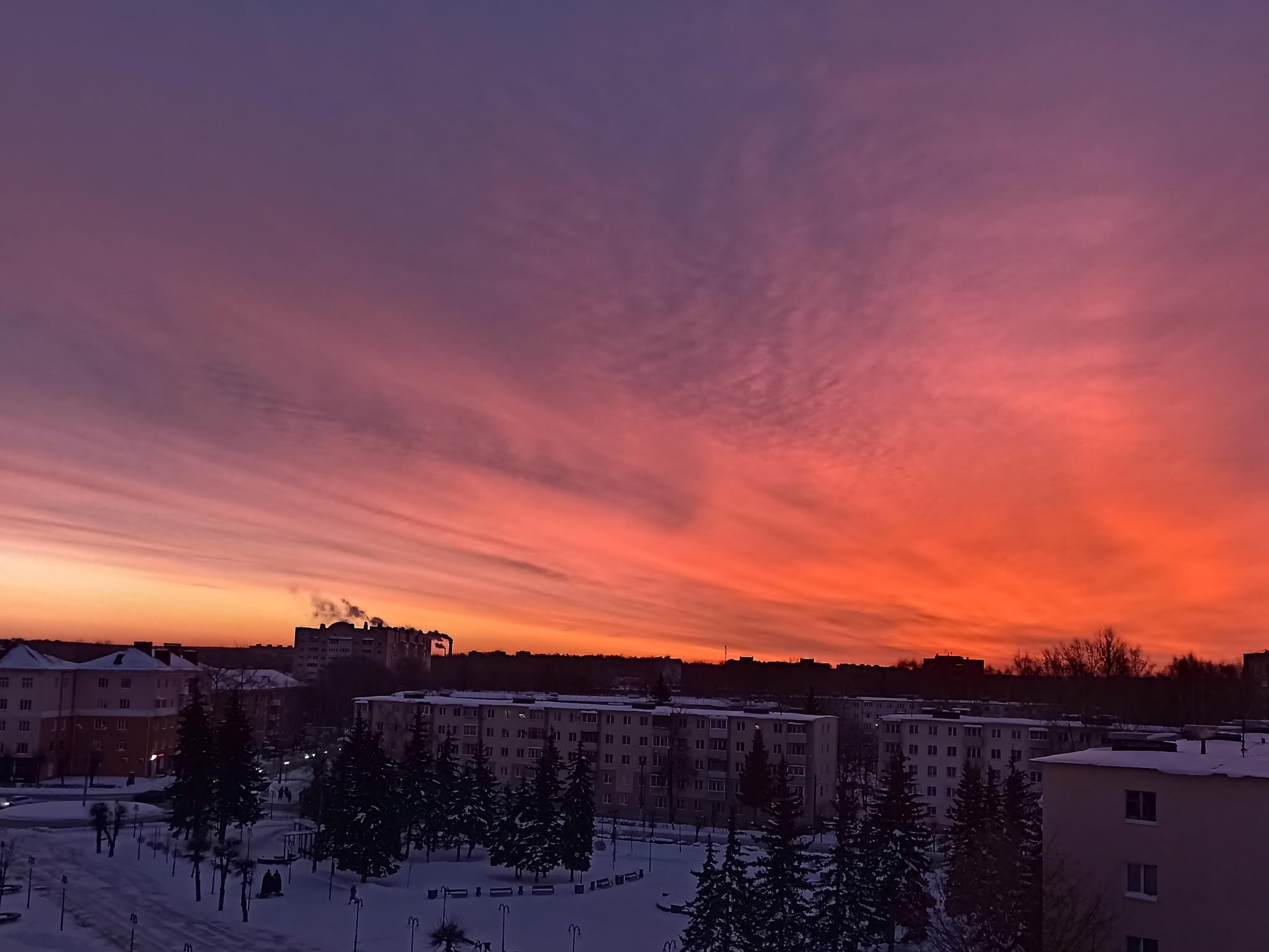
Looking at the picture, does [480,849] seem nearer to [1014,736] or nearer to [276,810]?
[276,810]

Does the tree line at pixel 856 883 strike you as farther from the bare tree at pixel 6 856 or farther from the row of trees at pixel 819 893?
the bare tree at pixel 6 856

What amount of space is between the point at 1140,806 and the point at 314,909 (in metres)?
37.8

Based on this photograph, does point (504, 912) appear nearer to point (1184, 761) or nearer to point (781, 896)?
point (781, 896)

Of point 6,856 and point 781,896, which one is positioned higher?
point 781,896

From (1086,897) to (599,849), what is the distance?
144 feet

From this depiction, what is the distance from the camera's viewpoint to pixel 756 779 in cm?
7319

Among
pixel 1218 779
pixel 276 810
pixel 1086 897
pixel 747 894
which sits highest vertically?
pixel 1218 779

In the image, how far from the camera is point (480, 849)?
64.1 meters

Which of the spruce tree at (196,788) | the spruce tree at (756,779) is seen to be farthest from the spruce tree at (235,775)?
the spruce tree at (756,779)

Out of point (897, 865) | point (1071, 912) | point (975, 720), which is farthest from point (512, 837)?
point (975, 720)

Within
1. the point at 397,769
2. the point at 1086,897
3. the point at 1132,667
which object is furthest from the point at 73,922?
the point at 1132,667

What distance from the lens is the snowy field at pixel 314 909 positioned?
136 ft

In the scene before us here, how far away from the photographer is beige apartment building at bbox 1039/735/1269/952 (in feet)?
76.8

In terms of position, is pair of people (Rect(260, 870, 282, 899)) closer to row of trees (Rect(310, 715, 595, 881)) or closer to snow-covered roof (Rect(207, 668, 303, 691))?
row of trees (Rect(310, 715, 595, 881))
